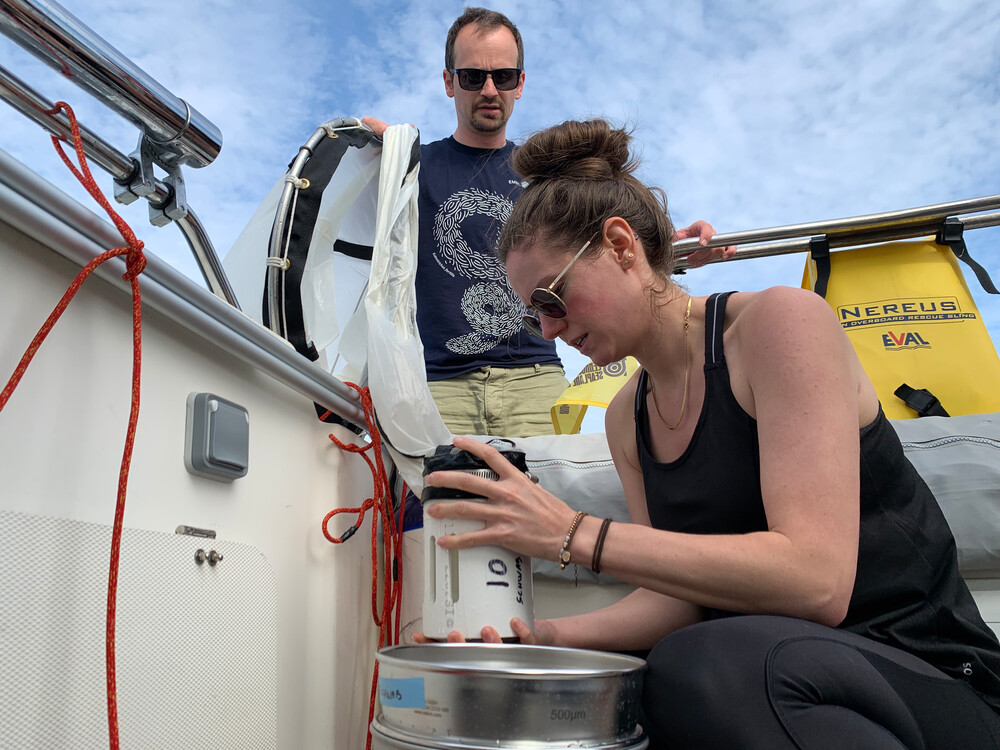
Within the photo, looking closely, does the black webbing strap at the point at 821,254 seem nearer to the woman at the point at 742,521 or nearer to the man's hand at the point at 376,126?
the woman at the point at 742,521

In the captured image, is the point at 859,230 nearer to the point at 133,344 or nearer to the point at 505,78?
the point at 505,78

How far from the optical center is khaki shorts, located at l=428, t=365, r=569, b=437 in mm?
1760

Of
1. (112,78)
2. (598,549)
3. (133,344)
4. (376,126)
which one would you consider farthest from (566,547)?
(376,126)

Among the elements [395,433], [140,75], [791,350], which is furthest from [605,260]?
[140,75]

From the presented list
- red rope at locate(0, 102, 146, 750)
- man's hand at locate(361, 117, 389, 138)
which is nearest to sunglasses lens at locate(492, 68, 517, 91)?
man's hand at locate(361, 117, 389, 138)

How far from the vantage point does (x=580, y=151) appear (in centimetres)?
126

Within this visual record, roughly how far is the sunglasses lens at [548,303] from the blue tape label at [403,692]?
0.58 meters

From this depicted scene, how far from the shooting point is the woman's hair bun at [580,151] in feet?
4.07

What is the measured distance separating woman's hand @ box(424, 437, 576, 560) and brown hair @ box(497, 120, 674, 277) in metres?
0.40

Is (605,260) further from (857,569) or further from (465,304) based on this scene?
(465,304)

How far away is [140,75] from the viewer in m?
0.97

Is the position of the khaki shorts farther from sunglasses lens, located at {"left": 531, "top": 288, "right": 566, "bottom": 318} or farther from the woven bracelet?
the woven bracelet

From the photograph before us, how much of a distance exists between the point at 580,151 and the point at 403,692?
848 millimetres

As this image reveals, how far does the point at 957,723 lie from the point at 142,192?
1193mm
